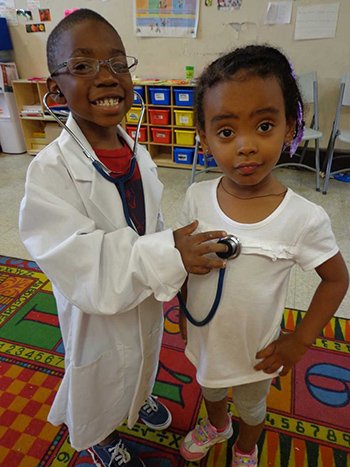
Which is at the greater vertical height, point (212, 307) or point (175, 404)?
point (212, 307)

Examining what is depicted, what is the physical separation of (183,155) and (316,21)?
1536mm

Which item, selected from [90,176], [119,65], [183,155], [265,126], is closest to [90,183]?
[90,176]

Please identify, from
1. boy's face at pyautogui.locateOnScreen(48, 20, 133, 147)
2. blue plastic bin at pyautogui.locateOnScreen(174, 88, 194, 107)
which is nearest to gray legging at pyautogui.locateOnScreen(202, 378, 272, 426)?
boy's face at pyautogui.locateOnScreen(48, 20, 133, 147)

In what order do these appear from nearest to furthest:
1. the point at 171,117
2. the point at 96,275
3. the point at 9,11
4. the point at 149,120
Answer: the point at 96,275, the point at 171,117, the point at 149,120, the point at 9,11

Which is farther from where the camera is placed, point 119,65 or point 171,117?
point 171,117

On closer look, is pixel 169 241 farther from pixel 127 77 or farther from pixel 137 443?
pixel 137 443

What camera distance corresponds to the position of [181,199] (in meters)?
2.71

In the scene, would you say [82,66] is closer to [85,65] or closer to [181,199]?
[85,65]

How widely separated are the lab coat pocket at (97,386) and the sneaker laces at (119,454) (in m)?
0.20

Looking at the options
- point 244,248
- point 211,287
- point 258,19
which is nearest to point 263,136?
point 244,248

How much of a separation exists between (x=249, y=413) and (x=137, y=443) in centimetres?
43

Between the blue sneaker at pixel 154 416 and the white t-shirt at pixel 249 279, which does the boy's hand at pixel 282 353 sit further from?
the blue sneaker at pixel 154 416

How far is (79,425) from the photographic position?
83 cm

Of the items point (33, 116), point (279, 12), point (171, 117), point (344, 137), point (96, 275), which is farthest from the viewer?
point (33, 116)
